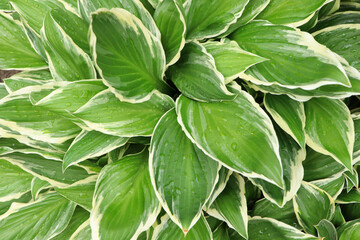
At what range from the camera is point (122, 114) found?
663 mm

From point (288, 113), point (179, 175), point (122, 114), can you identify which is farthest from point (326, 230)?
point (122, 114)

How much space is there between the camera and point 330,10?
850 mm

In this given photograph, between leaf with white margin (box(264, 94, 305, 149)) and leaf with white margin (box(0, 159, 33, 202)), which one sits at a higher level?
leaf with white margin (box(264, 94, 305, 149))

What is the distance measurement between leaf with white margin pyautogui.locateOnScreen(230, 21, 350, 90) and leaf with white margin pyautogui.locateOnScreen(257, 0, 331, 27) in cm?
5

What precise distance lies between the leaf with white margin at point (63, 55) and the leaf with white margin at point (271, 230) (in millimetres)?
525

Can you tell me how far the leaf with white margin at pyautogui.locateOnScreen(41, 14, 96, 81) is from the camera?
0.68 m

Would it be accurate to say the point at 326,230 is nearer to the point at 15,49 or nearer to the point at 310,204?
the point at 310,204

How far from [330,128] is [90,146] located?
51cm

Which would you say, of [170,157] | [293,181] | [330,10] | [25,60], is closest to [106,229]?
[170,157]

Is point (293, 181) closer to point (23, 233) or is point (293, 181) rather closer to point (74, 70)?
point (74, 70)

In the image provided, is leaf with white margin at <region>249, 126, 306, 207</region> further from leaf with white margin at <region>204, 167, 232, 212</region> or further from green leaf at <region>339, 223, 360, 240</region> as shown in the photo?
green leaf at <region>339, 223, 360, 240</region>

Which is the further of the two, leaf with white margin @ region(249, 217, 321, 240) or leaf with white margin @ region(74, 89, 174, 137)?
leaf with white margin @ region(249, 217, 321, 240)

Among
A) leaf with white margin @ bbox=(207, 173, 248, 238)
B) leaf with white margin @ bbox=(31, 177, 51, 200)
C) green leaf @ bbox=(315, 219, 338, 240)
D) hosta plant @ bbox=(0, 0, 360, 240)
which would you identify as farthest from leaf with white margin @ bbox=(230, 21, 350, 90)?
leaf with white margin @ bbox=(31, 177, 51, 200)

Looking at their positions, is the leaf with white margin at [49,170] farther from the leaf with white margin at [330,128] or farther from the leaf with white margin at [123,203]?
the leaf with white margin at [330,128]
